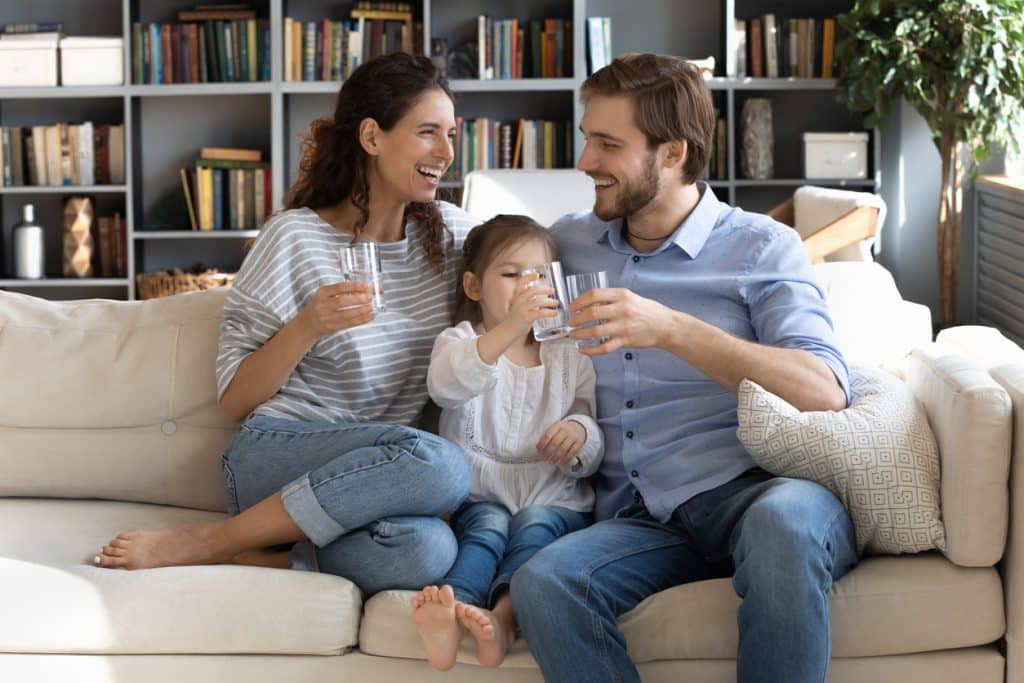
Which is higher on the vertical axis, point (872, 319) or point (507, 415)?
point (872, 319)

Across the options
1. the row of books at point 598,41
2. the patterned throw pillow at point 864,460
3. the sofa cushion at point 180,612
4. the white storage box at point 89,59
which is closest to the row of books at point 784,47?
the row of books at point 598,41

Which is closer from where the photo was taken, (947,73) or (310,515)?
(310,515)

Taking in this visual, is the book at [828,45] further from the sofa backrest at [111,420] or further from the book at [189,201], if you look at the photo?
the sofa backrest at [111,420]

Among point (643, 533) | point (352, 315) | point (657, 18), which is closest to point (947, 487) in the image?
point (643, 533)

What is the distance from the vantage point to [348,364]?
218 cm

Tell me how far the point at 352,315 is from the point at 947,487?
91cm

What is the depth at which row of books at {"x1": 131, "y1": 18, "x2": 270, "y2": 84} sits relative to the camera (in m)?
5.48

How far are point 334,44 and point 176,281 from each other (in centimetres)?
121

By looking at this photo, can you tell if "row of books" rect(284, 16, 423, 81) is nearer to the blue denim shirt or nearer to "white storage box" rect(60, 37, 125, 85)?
"white storage box" rect(60, 37, 125, 85)

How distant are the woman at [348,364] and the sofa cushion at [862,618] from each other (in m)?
0.19

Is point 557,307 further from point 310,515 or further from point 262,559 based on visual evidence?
point 262,559

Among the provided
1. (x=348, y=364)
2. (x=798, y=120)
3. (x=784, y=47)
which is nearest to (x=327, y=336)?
(x=348, y=364)

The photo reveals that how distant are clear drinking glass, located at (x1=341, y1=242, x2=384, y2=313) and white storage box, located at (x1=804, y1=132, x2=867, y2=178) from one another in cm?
377

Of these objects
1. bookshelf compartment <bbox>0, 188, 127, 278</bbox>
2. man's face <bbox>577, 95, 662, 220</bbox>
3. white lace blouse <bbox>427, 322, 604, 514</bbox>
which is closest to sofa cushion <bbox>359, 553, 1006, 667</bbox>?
white lace blouse <bbox>427, 322, 604, 514</bbox>
